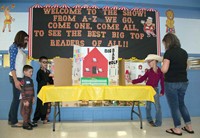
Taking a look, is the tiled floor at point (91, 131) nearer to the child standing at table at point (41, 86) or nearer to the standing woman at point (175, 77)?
the child standing at table at point (41, 86)

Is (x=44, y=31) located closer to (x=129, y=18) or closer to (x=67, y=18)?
(x=67, y=18)

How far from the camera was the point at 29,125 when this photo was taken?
3.20 meters

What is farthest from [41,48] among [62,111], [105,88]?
[105,88]

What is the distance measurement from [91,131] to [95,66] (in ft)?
3.32

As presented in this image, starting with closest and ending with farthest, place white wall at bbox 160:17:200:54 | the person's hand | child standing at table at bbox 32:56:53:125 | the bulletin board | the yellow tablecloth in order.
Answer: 1. the yellow tablecloth
2. the person's hand
3. child standing at table at bbox 32:56:53:125
4. the bulletin board
5. white wall at bbox 160:17:200:54

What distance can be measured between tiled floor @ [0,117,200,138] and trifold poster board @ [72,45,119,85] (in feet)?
2.42

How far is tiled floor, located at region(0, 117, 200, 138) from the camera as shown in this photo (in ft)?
9.11

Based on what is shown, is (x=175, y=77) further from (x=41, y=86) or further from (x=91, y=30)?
(x=41, y=86)

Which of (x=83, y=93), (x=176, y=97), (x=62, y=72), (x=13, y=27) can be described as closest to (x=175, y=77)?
(x=176, y=97)

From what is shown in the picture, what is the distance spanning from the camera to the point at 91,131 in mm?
3055

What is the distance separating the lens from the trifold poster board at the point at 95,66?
10.3 ft

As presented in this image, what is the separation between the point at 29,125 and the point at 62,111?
0.88 meters

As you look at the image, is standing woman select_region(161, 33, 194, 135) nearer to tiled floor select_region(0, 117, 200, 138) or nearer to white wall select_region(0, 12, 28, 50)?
tiled floor select_region(0, 117, 200, 138)

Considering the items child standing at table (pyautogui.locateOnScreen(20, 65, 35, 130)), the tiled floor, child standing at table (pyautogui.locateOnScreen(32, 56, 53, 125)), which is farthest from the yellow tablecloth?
child standing at table (pyautogui.locateOnScreen(32, 56, 53, 125))
